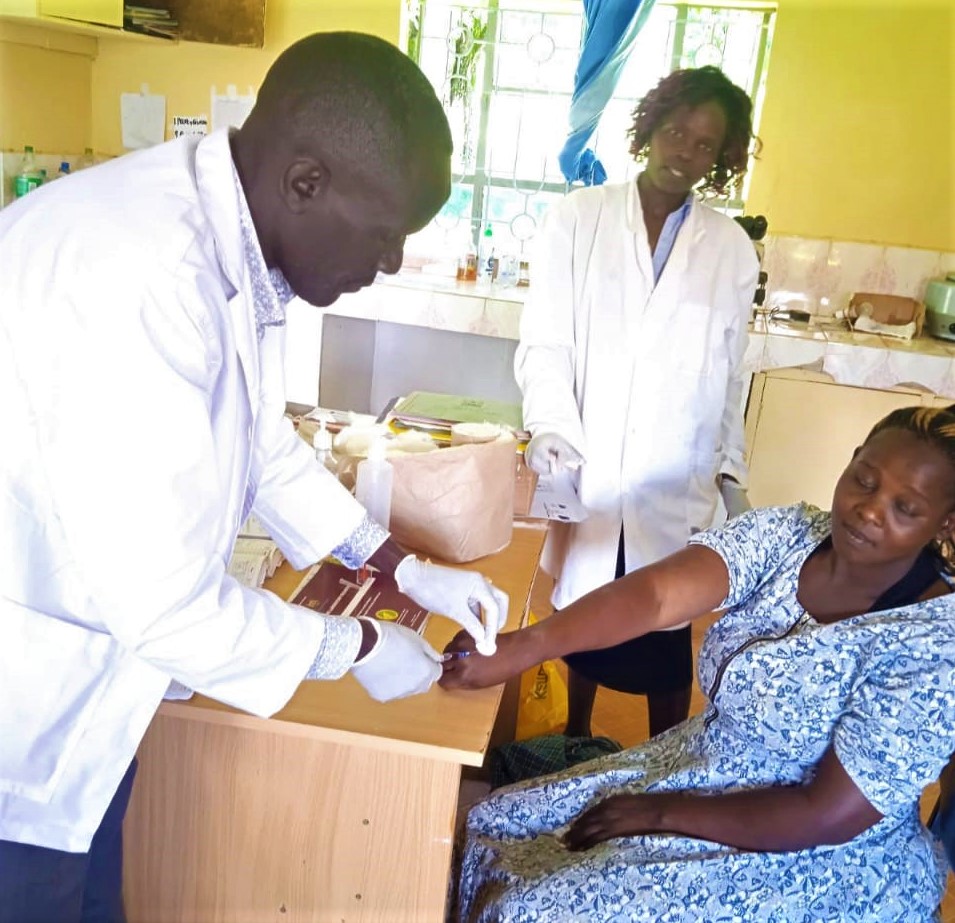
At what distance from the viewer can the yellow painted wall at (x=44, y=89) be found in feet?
10.9

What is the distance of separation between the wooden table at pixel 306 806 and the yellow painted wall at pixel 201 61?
3.07 metres

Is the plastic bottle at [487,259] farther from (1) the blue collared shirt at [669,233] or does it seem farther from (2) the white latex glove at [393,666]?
(2) the white latex glove at [393,666]

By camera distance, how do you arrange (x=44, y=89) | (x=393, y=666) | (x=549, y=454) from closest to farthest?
1. (x=393, y=666)
2. (x=549, y=454)
3. (x=44, y=89)

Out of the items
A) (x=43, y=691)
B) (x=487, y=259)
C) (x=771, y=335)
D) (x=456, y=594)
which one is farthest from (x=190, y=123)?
(x=43, y=691)

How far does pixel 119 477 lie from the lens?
0.75 metres

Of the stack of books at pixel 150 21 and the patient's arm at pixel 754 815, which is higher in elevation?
the stack of books at pixel 150 21

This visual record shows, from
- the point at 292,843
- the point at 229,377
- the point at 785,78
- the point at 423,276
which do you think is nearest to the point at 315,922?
the point at 292,843

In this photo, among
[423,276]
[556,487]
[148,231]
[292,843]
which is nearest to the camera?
[148,231]

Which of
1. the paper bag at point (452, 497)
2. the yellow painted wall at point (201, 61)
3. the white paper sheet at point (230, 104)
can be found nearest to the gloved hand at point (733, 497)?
the paper bag at point (452, 497)

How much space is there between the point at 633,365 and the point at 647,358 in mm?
31

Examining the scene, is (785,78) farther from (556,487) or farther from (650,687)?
(650,687)

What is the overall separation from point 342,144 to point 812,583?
86cm

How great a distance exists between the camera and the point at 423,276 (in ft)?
11.8

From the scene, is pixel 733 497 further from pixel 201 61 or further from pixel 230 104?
pixel 201 61
